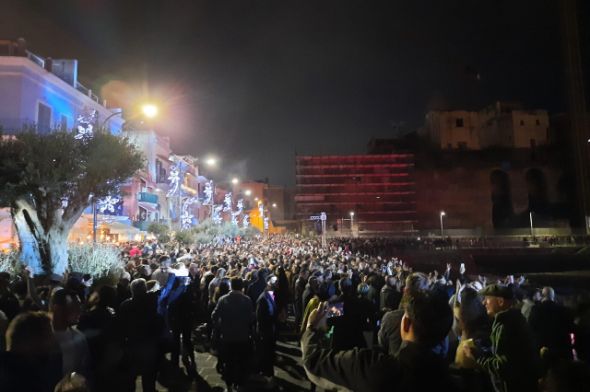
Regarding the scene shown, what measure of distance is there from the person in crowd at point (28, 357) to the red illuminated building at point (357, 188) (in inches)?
2745

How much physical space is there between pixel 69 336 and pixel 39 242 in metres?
10.7

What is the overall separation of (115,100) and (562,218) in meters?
69.8

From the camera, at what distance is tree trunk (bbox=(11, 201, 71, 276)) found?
12.7m

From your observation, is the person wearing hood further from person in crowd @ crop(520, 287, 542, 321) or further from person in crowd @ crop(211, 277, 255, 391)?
person in crowd @ crop(520, 287, 542, 321)

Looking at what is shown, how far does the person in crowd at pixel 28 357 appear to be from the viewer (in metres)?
3.00

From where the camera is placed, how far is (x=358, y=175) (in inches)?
3004

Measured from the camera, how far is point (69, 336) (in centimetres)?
378

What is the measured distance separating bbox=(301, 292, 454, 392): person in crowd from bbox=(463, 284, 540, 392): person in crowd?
976 mm

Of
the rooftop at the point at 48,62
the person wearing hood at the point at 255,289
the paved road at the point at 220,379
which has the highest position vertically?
the rooftop at the point at 48,62

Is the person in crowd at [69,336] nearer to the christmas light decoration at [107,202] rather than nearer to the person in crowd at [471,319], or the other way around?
the person in crowd at [471,319]

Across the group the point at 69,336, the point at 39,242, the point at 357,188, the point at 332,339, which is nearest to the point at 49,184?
the point at 39,242

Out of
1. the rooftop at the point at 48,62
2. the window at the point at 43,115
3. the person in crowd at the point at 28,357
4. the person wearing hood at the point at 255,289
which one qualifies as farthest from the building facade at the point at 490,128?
the person in crowd at the point at 28,357

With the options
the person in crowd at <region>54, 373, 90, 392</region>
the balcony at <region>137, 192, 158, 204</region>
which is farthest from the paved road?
the balcony at <region>137, 192, 158, 204</region>

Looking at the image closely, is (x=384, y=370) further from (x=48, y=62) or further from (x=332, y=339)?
(x=48, y=62)
